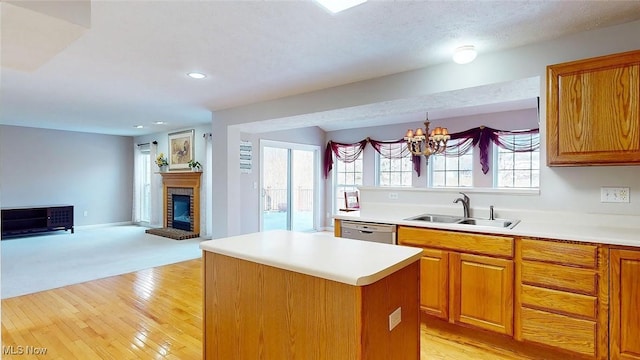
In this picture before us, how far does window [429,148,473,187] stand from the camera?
617cm

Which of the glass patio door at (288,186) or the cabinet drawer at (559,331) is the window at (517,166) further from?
the cabinet drawer at (559,331)

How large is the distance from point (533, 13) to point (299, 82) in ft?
7.16

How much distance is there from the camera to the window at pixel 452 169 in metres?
6.17

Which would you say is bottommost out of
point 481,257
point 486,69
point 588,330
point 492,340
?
point 492,340

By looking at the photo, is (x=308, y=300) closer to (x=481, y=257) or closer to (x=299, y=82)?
(x=481, y=257)

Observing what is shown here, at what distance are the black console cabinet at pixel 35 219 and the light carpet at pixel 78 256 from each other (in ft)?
0.57

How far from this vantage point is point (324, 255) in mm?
1588

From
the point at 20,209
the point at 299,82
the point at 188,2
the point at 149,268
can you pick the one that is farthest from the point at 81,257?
the point at 188,2

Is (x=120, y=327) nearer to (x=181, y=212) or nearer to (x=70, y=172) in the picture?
(x=181, y=212)

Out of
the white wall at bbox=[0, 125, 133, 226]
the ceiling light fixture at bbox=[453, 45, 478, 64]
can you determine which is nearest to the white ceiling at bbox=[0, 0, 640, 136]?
the ceiling light fixture at bbox=[453, 45, 478, 64]

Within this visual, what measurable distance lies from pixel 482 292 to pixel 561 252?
62cm

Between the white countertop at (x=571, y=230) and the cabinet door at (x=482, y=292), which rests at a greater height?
the white countertop at (x=571, y=230)

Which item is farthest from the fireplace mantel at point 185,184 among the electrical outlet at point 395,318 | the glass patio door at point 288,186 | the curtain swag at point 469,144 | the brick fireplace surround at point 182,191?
the electrical outlet at point 395,318

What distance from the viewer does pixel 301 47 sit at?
2660 mm
